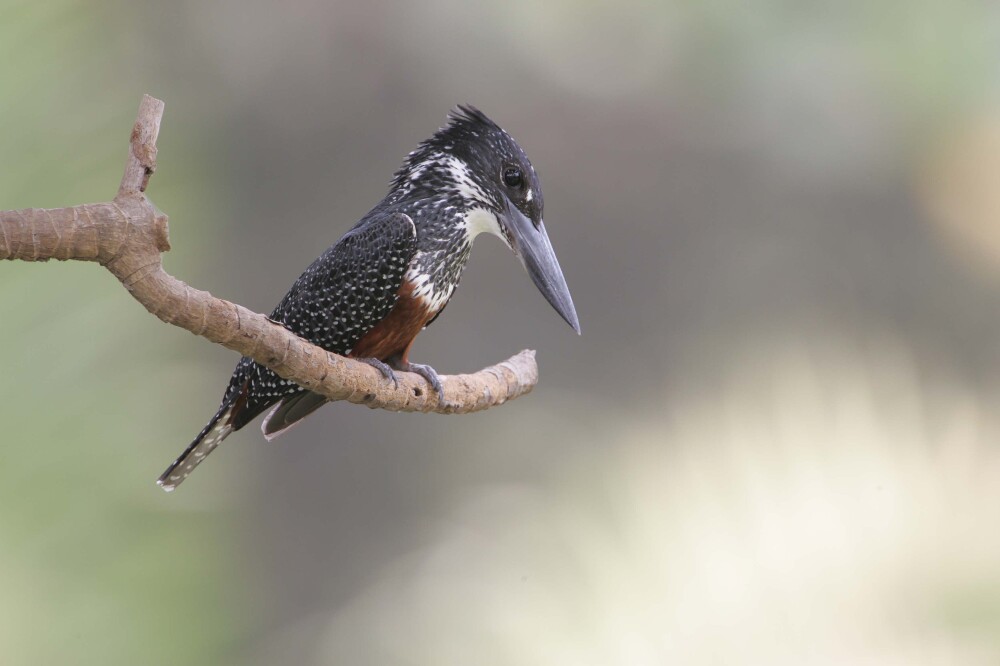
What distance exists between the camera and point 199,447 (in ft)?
4.82

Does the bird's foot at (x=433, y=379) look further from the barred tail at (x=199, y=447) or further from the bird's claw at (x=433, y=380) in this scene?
the barred tail at (x=199, y=447)

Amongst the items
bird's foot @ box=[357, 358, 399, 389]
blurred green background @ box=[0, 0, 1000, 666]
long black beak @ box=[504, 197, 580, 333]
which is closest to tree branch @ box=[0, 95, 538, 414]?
bird's foot @ box=[357, 358, 399, 389]

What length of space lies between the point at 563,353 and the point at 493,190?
5.85ft

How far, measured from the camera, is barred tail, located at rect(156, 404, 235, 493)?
1.43 meters

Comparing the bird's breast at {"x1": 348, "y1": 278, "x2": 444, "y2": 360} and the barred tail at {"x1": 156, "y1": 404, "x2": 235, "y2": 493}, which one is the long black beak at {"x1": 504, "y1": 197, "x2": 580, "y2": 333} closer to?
the bird's breast at {"x1": 348, "y1": 278, "x2": 444, "y2": 360}

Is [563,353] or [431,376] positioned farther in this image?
[563,353]

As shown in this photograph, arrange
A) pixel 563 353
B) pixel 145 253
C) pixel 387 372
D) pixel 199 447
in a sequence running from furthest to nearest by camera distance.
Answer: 1. pixel 563 353
2. pixel 199 447
3. pixel 387 372
4. pixel 145 253

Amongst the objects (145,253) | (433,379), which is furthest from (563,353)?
(145,253)

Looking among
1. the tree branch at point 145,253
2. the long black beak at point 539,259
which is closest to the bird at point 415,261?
the long black beak at point 539,259

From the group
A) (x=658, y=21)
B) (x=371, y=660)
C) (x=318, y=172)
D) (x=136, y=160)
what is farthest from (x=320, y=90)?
(x=136, y=160)

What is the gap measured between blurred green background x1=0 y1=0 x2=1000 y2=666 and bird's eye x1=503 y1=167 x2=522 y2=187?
3.16 feet

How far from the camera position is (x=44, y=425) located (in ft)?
6.30

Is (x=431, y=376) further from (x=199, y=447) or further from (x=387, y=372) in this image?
(x=199, y=447)

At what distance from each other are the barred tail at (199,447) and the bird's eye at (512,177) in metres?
0.49
